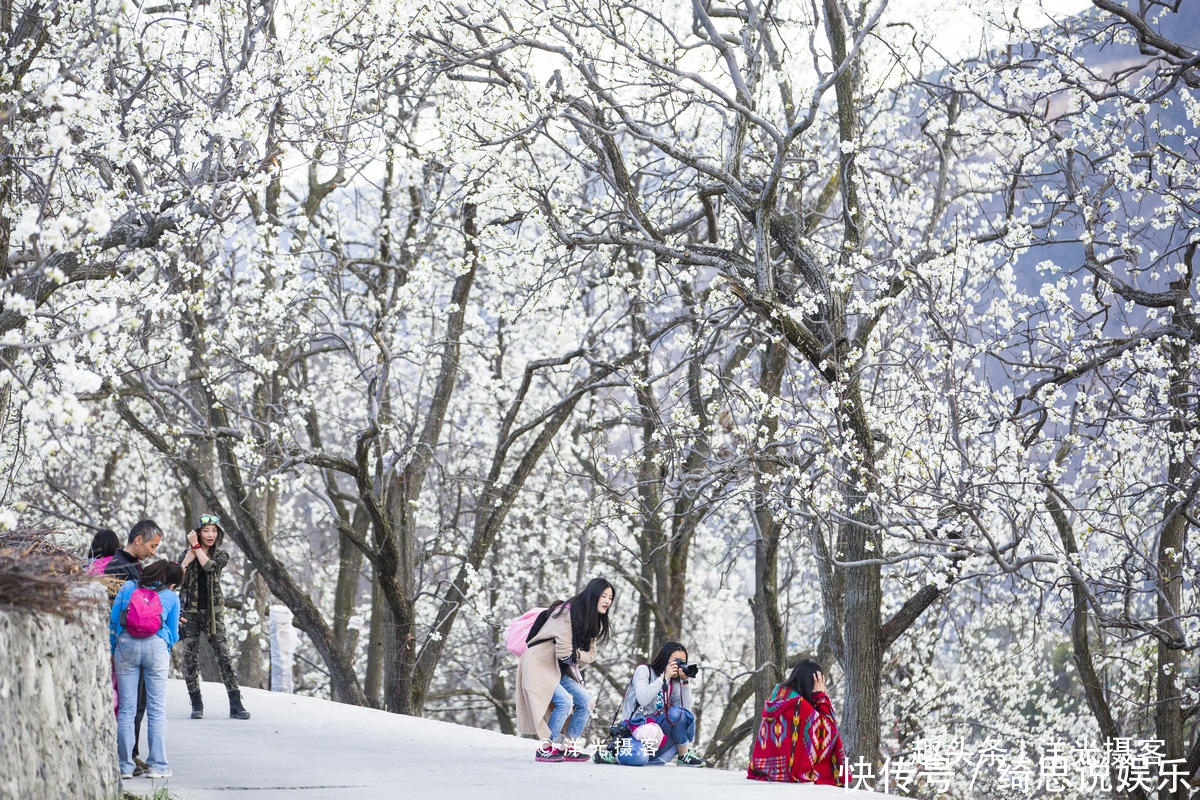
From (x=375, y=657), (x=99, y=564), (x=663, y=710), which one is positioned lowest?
(x=663, y=710)

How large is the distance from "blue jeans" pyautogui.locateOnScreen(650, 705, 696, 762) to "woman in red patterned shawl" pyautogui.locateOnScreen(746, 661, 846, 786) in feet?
3.52

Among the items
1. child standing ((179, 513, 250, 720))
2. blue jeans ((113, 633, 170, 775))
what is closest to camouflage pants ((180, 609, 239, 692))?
child standing ((179, 513, 250, 720))

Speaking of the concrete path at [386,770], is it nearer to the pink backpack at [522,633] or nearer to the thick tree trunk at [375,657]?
the pink backpack at [522,633]

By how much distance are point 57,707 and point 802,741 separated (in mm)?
4318

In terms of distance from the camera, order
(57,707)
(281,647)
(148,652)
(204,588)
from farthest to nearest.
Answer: (281,647) < (204,588) < (148,652) < (57,707)

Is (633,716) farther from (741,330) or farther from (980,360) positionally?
(741,330)

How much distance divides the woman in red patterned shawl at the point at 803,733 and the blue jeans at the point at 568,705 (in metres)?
1.44

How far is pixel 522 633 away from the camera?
26.9 feet

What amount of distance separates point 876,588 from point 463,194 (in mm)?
5211

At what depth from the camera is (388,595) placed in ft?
42.5

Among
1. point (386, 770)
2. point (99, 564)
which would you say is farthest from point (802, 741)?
point (99, 564)

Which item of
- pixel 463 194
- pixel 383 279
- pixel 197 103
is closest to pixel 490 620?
pixel 383 279

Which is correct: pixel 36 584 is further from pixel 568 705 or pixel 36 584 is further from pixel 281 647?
pixel 281 647

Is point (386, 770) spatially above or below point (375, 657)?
below
